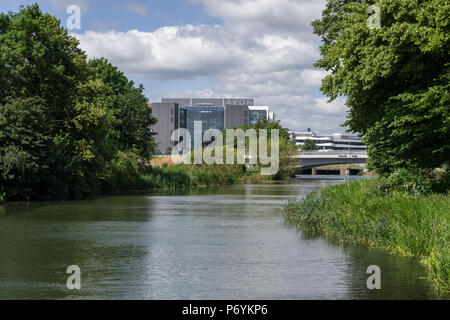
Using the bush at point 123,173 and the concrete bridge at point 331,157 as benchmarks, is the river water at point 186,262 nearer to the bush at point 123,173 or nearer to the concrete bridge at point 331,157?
the bush at point 123,173

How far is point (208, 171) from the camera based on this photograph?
2923 inches

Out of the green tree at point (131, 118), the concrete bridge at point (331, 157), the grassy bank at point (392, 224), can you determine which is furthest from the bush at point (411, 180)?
the concrete bridge at point (331, 157)

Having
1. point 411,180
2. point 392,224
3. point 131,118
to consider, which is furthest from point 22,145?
point 392,224

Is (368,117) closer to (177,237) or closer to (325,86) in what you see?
(325,86)

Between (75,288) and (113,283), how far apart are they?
100 cm

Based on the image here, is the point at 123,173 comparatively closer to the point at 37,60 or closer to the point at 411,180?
the point at 37,60

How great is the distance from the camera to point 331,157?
105 meters

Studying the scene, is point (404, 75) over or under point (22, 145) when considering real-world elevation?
over

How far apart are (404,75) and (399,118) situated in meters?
1.97

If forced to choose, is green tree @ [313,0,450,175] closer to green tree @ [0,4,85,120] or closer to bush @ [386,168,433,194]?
bush @ [386,168,433,194]

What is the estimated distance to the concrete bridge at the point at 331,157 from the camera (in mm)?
101875

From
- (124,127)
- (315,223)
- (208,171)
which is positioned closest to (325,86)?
(315,223)
